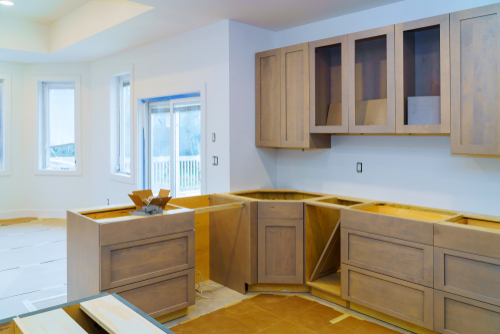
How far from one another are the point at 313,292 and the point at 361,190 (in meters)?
1.08

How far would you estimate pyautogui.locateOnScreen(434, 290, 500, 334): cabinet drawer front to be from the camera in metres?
2.39

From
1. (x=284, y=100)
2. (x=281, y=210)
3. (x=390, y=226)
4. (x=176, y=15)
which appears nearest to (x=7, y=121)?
(x=176, y=15)

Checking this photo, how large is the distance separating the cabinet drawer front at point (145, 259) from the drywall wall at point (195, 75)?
45.7 inches

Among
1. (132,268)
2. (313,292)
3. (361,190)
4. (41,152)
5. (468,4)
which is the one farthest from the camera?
(41,152)

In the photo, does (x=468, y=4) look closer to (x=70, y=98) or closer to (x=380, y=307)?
(x=380, y=307)

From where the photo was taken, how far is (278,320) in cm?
303

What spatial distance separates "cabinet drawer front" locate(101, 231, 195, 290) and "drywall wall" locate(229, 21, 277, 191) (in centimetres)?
117

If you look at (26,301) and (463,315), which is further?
(26,301)

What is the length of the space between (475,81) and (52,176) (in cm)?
647

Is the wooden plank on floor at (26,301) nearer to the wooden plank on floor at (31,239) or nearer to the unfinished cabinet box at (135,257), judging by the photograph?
the unfinished cabinet box at (135,257)

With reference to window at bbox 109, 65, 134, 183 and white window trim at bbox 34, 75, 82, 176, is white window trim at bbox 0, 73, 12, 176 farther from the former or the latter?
window at bbox 109, 65, 134, 183

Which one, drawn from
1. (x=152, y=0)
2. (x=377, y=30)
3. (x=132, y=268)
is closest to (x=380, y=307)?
(x=132, y=268)

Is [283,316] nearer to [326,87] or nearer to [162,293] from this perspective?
[162,293]

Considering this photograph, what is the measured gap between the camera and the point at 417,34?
324cm
